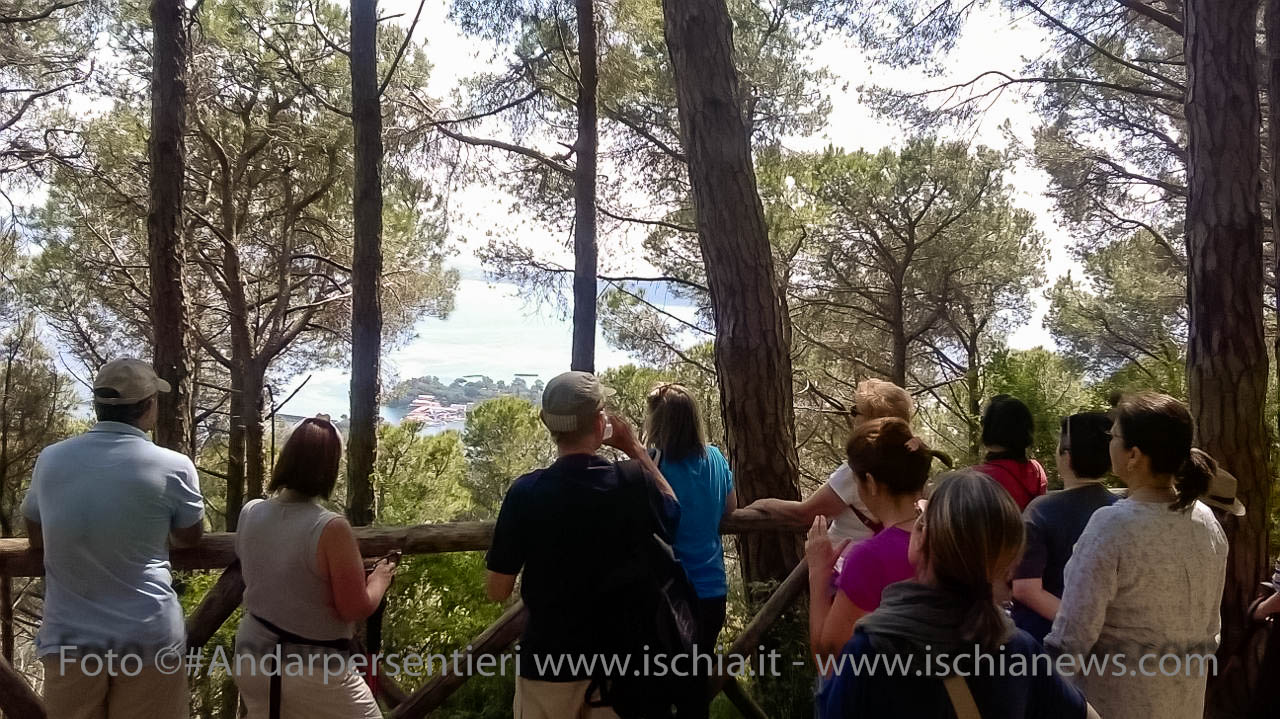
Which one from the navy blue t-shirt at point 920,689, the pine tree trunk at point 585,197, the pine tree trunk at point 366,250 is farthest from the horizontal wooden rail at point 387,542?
the pine tree trunk at point 585,197

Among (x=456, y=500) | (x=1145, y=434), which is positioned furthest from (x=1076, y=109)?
(x=456, y=500)

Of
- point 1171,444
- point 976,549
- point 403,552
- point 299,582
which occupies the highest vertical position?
point 1171,444

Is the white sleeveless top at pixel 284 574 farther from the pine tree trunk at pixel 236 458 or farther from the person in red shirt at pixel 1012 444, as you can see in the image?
the pine tree trunk at pixel 236 458

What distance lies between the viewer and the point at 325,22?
1108 centimetres

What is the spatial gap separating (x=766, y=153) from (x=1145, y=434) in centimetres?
938

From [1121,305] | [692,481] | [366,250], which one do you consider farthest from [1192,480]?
[1121,305]

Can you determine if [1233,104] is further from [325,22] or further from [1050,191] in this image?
[325,22]

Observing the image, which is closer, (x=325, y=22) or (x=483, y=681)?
(x=483, y=681)

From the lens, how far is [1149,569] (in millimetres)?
1841

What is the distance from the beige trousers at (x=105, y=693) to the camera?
6.57 ft

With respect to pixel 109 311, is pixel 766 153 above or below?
above

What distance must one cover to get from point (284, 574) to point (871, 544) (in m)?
1.39

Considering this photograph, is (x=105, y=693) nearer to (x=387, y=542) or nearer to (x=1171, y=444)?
(x=387, y=542)

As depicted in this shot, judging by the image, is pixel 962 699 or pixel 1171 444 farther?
pixel 1171 444
